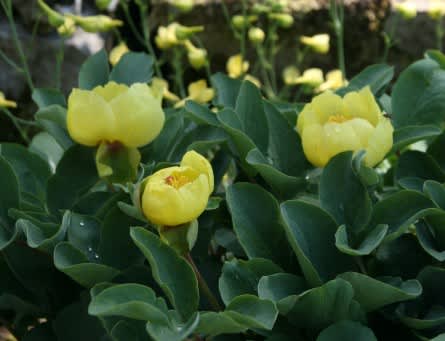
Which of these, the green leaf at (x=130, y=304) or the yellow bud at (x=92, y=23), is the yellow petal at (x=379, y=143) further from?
the yellow bud at (x=92, y=23)

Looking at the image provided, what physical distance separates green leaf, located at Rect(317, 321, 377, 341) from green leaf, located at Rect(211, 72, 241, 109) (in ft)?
1.15

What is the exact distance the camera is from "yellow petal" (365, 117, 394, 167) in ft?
2.48

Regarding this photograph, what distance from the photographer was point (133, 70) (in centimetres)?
97

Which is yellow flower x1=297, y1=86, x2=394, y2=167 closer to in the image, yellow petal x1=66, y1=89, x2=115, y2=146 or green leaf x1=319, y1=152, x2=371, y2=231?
green leaf x1=319, y1=152, x2=371, y2=231

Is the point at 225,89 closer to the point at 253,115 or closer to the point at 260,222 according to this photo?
the point at 253,115

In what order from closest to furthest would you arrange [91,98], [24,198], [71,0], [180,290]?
1. [180,290]
2. [91,98]
3. [24,198]
4. [71,0]

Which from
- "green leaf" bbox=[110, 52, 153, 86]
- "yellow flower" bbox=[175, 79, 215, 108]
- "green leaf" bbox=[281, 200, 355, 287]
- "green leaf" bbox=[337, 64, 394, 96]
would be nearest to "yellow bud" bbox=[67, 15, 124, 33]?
"yellow flower" bbox=[175, 79, 215, 108]

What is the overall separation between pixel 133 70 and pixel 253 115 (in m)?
0.18

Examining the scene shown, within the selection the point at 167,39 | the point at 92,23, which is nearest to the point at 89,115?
the point at 92,23

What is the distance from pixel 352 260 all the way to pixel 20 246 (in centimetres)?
30

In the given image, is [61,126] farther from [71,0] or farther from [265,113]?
[71,0]

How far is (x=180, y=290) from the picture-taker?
67 centimetres

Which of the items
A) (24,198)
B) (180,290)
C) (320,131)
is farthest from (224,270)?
(24,198)

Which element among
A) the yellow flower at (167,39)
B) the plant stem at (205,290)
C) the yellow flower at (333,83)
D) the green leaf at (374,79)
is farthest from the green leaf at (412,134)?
the yellow flower at (167,39)
